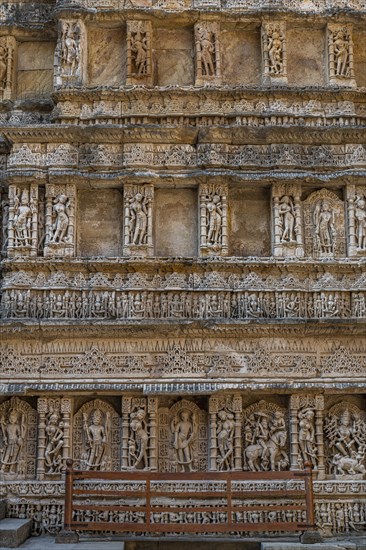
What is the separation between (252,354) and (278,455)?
142 centimetres

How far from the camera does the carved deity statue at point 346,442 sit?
10.1 m

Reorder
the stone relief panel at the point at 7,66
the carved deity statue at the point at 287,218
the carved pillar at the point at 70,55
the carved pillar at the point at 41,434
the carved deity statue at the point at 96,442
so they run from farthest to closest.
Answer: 1. the stone relief panel at the point at 7,66
2. the carved pillar at the point at 70,55
3. the carved deity statue at the point at 287,218
4. the carved deity statue at the point at 96,442
5. the carved pillar at the point at 41,434

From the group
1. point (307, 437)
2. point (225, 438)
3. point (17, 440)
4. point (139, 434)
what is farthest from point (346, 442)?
point (17, 440)

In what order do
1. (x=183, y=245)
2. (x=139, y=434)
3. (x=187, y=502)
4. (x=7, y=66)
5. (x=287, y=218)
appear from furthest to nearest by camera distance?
(x=7, y=66) < (x=183, y=245) < (x=287, y=218) < (x=139, y=434) < (x=187, y=502)

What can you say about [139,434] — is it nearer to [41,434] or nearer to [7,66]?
[41,434]

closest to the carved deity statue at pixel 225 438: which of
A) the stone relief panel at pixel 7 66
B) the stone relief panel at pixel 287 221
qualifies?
the stone relief panel at pixel 287 221

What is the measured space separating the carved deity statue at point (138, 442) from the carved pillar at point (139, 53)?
5120mm

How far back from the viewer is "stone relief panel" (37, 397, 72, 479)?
10.1 metres

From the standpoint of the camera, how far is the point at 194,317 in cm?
1049

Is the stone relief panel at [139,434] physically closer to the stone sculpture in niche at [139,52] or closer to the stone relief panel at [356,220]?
the stone relief panel at [356,220]

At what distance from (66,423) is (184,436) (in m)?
1.63

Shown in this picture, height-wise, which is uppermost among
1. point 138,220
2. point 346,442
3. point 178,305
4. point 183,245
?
point 138,220

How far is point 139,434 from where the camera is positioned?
10117 mm

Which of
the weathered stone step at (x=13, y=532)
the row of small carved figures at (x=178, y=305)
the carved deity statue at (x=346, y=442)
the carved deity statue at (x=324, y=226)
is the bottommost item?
the weathered stone step at (x=13, y=532)
